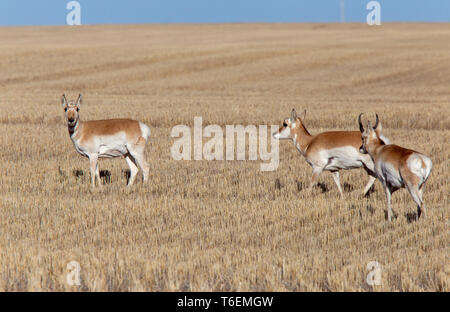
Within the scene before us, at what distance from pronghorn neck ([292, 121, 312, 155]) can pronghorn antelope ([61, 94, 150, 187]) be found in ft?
11.3

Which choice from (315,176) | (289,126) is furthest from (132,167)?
(315,176)

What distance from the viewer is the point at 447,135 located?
21.4 m

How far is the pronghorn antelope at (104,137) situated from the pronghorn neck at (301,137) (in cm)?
344

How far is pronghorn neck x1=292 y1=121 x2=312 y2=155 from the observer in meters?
14.2

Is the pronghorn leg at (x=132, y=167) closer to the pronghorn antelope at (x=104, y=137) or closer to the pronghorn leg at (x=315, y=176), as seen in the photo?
the pronghorn antelope at (x=104, y=137)

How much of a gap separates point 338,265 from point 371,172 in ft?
18.0

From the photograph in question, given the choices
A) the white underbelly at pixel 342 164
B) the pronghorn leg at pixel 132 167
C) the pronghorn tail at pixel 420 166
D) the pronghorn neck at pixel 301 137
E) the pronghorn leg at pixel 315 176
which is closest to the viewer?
the pronghorn tail at pixel 420 166

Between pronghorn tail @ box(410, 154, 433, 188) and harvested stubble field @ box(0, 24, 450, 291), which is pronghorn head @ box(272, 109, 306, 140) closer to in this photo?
harvested stubble field @ box(0, 24, 450, 291)

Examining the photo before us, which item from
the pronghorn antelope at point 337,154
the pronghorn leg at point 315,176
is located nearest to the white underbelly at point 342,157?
the pronghorn antelope at point 337,154

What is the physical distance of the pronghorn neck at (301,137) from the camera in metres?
14.2

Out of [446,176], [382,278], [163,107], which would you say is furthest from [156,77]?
[382,278]

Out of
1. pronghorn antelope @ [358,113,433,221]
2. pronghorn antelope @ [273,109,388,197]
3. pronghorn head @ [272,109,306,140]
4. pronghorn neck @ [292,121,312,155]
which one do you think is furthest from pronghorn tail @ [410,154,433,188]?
pronghorn head @ [272,109,306,140]

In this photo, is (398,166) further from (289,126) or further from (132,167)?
(132,167)
